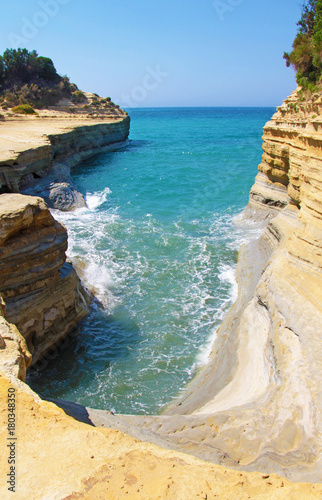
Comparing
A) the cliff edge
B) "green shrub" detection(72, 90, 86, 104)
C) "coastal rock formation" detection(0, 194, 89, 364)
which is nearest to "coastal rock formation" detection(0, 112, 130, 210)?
the cliff edge

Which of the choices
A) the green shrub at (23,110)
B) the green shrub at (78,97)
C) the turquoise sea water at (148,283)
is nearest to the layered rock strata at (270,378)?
the turquoise sea water at (148,283)

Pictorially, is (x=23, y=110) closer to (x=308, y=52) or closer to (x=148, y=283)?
(x=308, y=52)

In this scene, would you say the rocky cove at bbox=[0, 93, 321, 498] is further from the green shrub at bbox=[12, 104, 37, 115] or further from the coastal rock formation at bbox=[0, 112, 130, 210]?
the green shrub at bbox=[12, 104, 37, 115]

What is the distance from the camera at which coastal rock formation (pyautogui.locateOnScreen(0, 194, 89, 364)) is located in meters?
7.65

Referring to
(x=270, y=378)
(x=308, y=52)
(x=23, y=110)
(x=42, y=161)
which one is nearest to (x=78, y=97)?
(x=23, y=110)

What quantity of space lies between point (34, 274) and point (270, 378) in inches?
218

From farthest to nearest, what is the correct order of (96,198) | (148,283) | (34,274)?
(96,198)
(148,283)
(34,274)

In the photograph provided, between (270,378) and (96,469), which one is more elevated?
(96,469)

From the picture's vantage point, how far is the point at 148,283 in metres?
12.5

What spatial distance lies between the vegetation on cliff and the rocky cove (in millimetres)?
42895

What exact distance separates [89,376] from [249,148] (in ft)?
121

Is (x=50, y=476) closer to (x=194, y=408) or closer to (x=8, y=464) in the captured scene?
(x=8, y=464)

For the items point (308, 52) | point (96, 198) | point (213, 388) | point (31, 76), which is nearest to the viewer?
point (213, 388)

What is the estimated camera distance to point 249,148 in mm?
40438
